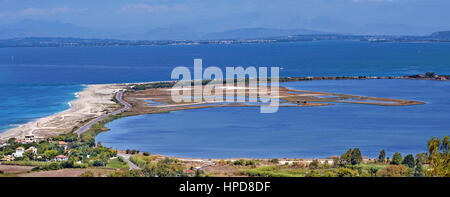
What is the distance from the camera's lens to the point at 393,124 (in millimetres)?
15898

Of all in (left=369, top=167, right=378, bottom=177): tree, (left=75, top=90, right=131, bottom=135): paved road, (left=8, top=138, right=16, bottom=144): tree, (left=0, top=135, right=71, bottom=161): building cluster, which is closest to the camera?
(left=369, top=167, right=378, bottom=177): tree

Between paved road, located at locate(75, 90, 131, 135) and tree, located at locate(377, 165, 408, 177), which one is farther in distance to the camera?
paved road, located at locate(75, 90, 131, 135)

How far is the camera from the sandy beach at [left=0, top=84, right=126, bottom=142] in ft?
48.4

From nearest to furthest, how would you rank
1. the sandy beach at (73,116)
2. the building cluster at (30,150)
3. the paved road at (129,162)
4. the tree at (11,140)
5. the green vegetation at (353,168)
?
the green vegetation at (353,168)
the paved road at (129,162)
the building cluster at (30,150)
the tree at (11,140)
the sandy beach at (73,116)

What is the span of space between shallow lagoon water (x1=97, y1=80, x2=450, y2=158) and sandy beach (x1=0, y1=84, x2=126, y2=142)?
51.1 inches

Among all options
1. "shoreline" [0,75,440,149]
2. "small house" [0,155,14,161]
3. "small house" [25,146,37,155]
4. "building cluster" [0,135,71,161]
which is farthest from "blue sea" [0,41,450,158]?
"small house" [0,155,14,161]

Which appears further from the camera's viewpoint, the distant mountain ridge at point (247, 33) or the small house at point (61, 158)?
the distant mountain ridge at point (247, 33)

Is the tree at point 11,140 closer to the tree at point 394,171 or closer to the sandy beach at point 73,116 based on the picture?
the sandy beach at point 73,116

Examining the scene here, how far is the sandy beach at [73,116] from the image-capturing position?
1475 centimetres

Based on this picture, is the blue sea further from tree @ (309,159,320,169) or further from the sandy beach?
tree @ (309,159,320,169)

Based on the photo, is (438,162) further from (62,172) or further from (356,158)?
(62,172)

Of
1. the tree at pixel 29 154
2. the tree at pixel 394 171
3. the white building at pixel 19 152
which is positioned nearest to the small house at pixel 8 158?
the white building at pixel 19 152

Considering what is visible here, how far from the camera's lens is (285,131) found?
49.0 feet

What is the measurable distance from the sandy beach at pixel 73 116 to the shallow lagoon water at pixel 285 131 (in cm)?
130
